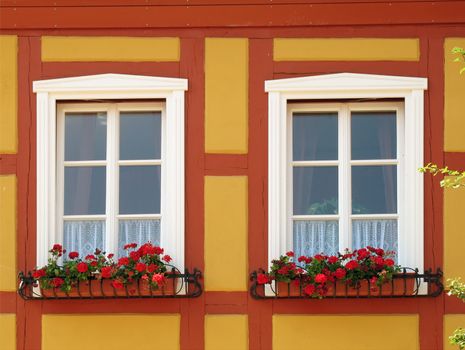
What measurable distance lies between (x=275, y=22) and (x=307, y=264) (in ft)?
6.36

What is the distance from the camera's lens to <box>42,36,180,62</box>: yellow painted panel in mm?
8000

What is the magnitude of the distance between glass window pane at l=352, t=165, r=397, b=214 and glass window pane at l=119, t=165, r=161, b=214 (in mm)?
1607

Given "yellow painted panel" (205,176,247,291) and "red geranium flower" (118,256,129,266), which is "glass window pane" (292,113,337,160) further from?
"red geranium flower" (118,256,129,266)

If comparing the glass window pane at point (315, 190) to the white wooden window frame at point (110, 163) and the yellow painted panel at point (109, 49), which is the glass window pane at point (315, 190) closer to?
the white wooden window frame at point (110, 163)

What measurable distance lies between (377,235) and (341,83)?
49.3 inches

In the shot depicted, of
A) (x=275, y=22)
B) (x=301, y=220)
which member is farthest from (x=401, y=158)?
(x=275, y=22)

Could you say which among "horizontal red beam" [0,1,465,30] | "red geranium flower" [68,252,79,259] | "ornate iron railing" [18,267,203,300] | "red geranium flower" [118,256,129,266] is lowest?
"ornate iron railing" [18,267,203,300]

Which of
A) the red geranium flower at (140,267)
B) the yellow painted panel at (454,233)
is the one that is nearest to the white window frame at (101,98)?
the red geranium flower at (140,267)

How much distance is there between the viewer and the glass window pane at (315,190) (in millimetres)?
8102

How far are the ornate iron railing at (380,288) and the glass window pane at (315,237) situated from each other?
1.34 ft

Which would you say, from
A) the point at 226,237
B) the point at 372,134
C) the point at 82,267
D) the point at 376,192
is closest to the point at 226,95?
the point at 226,237

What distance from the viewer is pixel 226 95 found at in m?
7.96

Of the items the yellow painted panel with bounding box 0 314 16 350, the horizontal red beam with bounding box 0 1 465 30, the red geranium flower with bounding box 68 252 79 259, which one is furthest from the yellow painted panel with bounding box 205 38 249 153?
the yellow painted panel with bounding box 0 314 16 350

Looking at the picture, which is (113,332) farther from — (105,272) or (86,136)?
(86,136)
